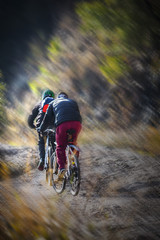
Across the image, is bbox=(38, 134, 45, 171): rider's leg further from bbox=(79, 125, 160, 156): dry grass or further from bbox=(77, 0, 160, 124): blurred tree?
bbox=(79, 125, 160, 156): dry grass

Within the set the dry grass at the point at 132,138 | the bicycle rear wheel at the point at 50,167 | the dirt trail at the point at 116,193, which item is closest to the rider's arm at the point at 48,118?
the bicycle rear wheel at the point at 50,167

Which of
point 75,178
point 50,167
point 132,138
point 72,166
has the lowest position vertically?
point 132,138

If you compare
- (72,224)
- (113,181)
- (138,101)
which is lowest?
(138,101)

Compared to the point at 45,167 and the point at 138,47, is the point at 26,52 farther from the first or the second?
the point at 45,167

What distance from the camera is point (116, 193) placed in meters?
4.44

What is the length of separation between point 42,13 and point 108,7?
1557 centimetres

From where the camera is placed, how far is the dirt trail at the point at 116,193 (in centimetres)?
325

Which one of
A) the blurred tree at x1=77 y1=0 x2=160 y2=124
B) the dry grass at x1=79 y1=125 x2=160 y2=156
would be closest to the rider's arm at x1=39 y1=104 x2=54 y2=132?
the blurred tree at x1=77 y1=0 x2=160 y2=124

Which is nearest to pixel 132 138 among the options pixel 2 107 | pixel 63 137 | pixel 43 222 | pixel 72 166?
pixel 63 137

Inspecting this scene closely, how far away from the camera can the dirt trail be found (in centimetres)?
325

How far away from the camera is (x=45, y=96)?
5555 mm

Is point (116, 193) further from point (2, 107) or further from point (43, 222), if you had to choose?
point (2, 107)

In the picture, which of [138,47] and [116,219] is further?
[138,47]

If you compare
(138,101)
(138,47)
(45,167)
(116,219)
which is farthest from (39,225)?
(138,101)
